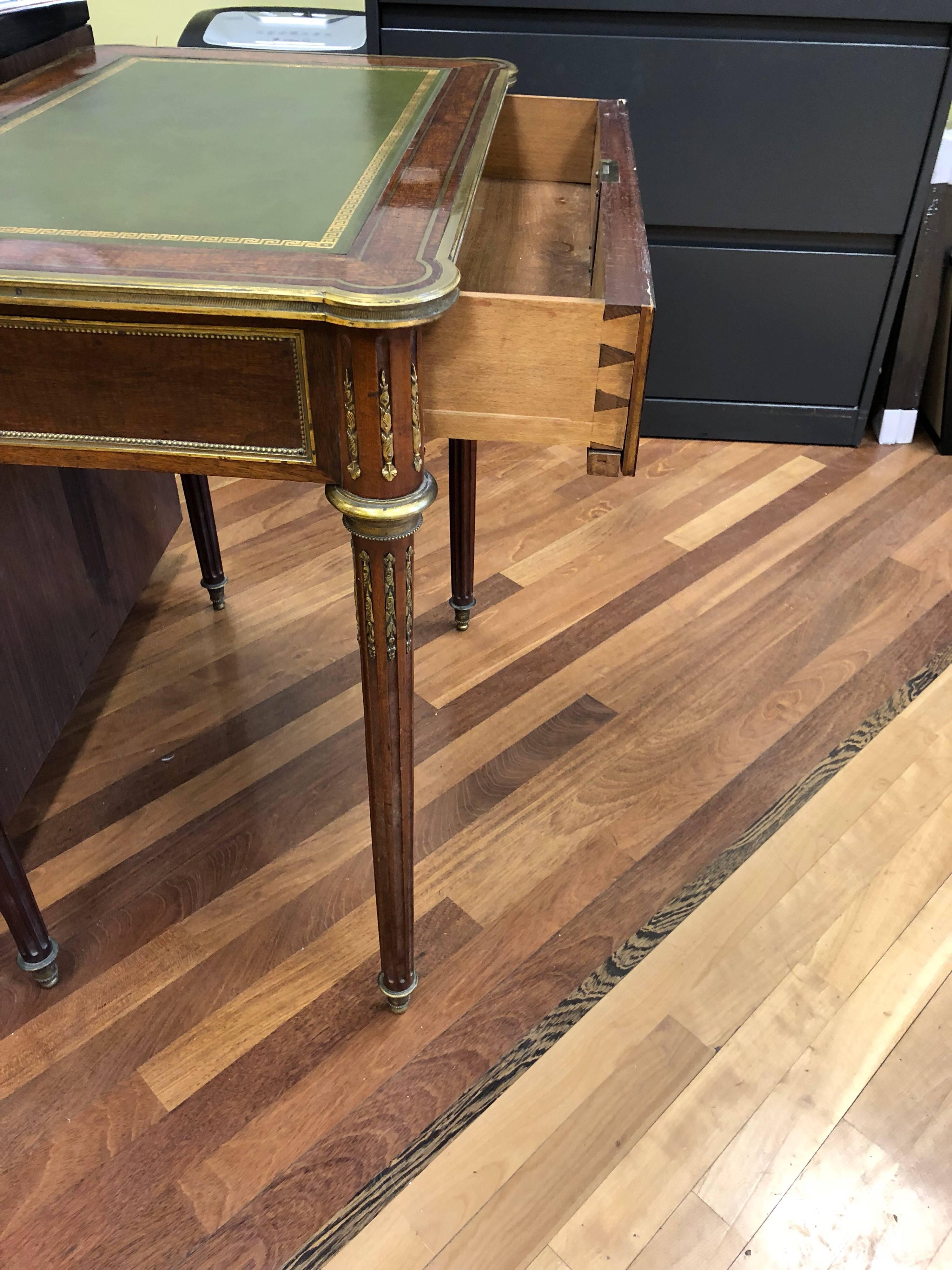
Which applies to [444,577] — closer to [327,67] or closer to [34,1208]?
[327,67]

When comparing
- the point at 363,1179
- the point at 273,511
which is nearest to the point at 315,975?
the point at 363,1179

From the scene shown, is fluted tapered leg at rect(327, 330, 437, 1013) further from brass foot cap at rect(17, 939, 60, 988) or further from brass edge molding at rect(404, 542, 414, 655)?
brass foot cap at rect(17, 939, 60, 988)

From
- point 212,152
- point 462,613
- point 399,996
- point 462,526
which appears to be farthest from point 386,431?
point 462,613

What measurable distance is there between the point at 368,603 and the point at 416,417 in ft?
0.51

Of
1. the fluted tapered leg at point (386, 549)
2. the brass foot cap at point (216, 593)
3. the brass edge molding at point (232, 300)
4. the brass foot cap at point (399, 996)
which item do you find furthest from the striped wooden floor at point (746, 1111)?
the brass foot cap at point (216, 593)

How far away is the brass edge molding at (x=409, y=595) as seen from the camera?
2.50 ft

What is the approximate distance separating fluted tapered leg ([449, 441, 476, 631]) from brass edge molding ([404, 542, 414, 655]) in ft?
1.80

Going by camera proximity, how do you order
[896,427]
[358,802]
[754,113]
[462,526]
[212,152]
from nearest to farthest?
[212,152] < [358,802] < [462,526] < [754,113] < [896,427]

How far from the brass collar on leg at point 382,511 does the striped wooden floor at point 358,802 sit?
1.91 ft

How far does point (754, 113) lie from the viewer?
1.72m

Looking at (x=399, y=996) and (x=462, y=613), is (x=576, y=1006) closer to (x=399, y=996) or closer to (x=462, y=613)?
(x=399, y=996)

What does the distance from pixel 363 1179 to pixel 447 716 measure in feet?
2.11

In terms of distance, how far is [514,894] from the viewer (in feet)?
3.84

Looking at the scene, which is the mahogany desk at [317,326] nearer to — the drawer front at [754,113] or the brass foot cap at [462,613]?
the brass foot cap at [462,613]
